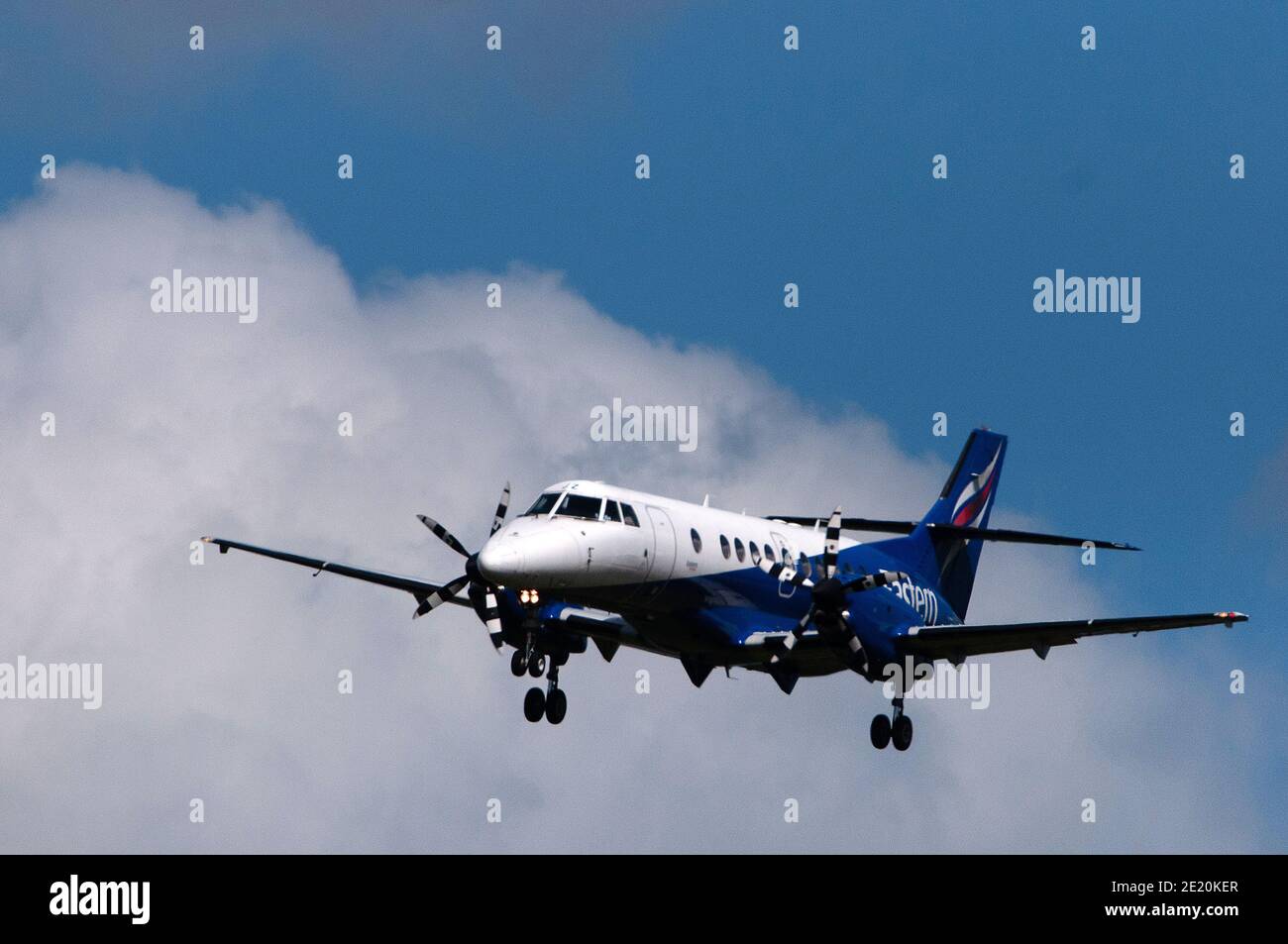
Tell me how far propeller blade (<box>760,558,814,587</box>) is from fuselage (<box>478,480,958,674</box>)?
113 mm

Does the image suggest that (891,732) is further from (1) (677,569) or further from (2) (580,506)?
(2) (580,506)

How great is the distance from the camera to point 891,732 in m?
40.5

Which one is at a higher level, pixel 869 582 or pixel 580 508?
pixel 580 508

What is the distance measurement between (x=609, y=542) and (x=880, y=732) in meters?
8.56

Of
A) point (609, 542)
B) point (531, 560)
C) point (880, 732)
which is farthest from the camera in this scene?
point (880, 732)

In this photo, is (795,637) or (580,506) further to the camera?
(795,637)

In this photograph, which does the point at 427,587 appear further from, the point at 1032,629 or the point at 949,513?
the point at 949,513

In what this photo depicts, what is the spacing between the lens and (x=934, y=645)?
133 ft

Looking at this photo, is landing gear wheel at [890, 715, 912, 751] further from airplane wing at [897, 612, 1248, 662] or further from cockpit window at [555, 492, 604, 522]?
cockpit window at [555, 492, 604, 522]

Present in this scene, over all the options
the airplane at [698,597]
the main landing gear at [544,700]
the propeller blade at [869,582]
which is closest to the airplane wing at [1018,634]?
the airplane at [698,597]

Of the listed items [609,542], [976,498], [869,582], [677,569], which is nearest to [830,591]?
[869,582]

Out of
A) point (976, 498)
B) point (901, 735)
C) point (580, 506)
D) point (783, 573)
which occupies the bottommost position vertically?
point (901, 735)

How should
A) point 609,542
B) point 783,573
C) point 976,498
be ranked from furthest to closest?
point 976,498 < point 783,573 < point 609,542
